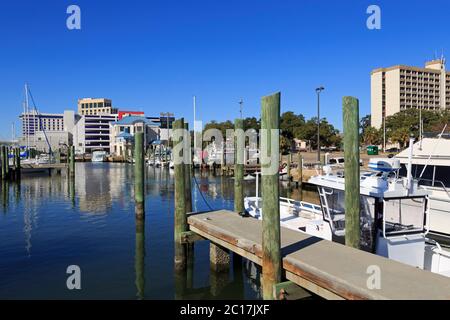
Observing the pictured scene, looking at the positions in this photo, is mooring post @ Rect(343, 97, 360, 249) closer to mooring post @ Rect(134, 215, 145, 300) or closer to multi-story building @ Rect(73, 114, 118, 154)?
mooring post @ Rect(134, 215, 145, 300)

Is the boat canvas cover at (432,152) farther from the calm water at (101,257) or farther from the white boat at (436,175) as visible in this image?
the calm water at (101,257)

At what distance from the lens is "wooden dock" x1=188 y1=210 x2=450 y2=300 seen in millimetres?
5938

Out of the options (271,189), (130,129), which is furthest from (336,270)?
(130,129)

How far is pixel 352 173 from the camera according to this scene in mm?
8844

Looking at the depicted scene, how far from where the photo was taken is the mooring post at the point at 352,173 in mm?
8844

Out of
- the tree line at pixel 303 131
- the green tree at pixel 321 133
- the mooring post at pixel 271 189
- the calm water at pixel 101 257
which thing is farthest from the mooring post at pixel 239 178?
the green tree at pixel 321 133

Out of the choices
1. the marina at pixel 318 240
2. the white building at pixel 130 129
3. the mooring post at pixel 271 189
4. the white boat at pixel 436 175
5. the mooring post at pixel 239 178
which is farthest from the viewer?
the white building at pixel 130 129

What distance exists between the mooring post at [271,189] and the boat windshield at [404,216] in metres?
3.56

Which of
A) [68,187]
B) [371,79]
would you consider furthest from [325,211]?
[371,79]

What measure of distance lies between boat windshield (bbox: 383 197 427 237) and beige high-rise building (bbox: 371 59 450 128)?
496 feet

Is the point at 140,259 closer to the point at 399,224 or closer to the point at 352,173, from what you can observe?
the point at 352,173

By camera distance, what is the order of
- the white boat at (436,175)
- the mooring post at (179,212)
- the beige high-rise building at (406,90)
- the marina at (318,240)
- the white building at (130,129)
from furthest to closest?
the beige high-rise building at (406,90) < the white building at (130,129) < the white boat at (436,175) < the mooring post at (179,212) < the marina at (318,240)

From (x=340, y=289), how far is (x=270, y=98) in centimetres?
376
